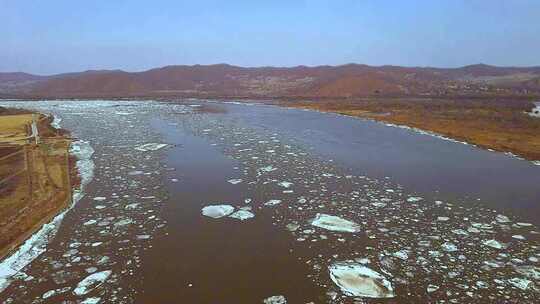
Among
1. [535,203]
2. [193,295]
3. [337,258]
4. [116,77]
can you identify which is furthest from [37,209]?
[116,77]

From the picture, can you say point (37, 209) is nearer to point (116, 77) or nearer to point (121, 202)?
point (121, 202)

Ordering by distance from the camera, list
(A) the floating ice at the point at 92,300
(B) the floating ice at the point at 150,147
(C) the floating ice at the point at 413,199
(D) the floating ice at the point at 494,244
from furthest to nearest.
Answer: (B) the floating ice at the point at 150,147
(C) the floating ice at the point at 413,199
(D) the floating ice at the point at 494,244
(A) the floating ice at the point at 92,300

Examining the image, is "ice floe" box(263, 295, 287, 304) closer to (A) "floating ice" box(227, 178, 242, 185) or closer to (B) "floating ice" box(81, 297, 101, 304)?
(B) "floating ice" box(81, 297, 101, 304)

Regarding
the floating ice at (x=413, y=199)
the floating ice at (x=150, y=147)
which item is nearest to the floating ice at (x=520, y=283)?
the floating ice at (x=413, y=199)

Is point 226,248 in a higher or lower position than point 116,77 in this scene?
lower

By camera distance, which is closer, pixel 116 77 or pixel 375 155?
pixel 375 155

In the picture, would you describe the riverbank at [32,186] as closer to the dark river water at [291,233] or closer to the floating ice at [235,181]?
the dark river water at [291,233]

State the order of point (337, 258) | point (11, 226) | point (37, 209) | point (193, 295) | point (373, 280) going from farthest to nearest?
point (37, 209) < point (11, 226) < point (337, 258) < point (373, 280) < point (193, 295)
